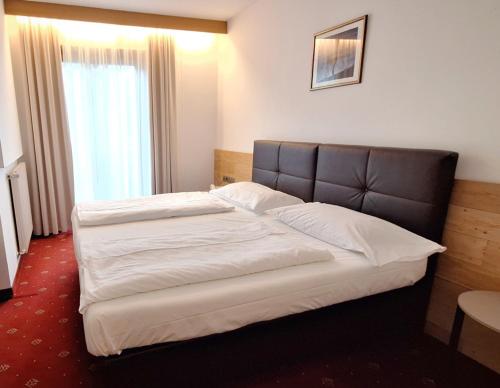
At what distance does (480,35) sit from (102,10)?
353cm

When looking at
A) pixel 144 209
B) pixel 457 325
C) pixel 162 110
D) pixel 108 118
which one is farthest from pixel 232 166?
pixel 457 325

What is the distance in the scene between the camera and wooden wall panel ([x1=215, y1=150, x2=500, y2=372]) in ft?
5.08

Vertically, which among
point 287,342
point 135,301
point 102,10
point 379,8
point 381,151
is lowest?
point 287,342

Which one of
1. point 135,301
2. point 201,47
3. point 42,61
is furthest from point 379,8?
point 42,61

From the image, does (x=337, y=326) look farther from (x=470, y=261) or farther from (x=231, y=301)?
(x=470, y=261)

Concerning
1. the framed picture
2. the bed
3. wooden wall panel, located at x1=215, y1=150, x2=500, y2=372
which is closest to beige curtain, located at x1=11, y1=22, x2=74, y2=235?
the bed

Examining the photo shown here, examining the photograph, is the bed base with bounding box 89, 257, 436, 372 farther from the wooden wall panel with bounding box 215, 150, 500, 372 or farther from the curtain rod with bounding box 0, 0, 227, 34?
the curtain rod with bounding box 0, 0, 227, 34

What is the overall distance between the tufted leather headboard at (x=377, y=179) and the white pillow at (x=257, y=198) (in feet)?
0.54

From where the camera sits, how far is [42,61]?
3.35m

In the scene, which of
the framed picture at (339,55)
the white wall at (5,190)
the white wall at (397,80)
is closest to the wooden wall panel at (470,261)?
the white wall at (397,80)

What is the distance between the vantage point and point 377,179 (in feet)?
6.58

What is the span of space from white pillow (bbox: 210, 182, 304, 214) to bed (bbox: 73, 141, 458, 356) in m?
0.10

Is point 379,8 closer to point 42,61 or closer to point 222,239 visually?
point 222,239

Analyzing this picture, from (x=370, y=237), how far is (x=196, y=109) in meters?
3.19
